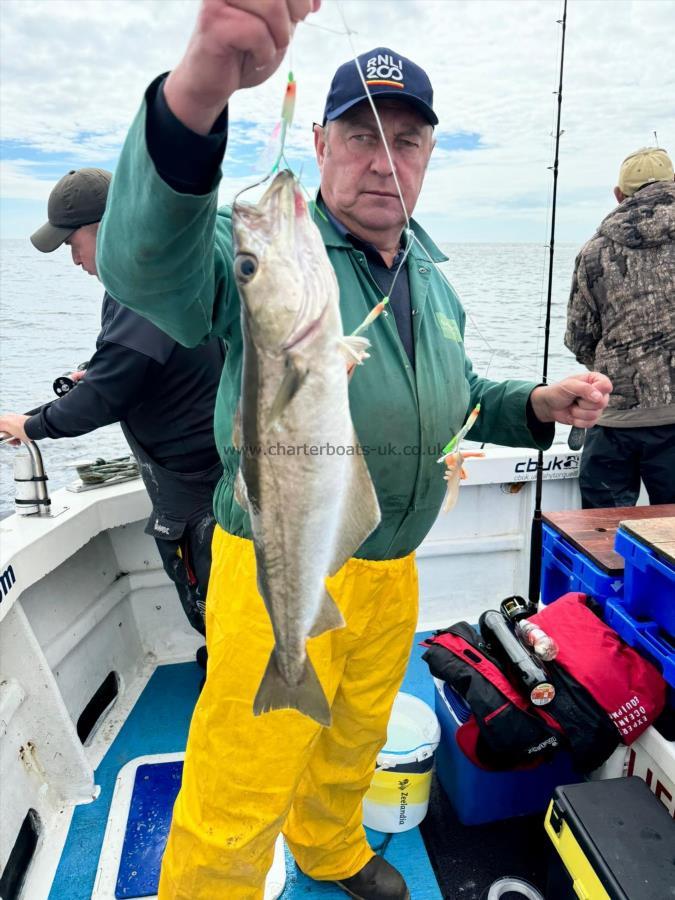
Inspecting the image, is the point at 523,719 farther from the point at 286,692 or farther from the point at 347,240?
the point at 347,240

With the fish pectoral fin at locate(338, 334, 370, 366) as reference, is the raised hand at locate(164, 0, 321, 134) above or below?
above

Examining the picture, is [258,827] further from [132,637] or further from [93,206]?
[93,206]

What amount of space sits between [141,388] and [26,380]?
36.0 feet

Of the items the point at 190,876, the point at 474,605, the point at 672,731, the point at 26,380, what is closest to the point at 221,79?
the point at 190,876

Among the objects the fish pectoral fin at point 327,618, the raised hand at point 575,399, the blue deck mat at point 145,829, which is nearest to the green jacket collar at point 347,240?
the raised hand at point 575,399

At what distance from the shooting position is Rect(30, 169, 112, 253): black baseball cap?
10.5 ft

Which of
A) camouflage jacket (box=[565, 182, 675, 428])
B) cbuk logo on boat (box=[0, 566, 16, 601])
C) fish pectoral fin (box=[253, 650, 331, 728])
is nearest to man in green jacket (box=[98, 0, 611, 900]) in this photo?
fish pectoral fin (box=[253, 650, 331, 728])

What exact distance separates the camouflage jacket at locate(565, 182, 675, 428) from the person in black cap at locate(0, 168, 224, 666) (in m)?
2.74

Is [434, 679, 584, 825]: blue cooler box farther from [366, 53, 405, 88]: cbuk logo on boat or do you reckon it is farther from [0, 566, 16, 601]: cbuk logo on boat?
[366, 53, 405, 88]: cbuk logo on boat

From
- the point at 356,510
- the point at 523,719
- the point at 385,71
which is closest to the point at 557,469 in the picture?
the point at 523,719

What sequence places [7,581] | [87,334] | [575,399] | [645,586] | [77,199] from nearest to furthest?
[575,399] → [645,586] → [7,581] → [77,199] → [87,334]

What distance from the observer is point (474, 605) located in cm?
476

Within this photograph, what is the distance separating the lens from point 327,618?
59.7 inches

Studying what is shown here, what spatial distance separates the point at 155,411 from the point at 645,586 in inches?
91.2
